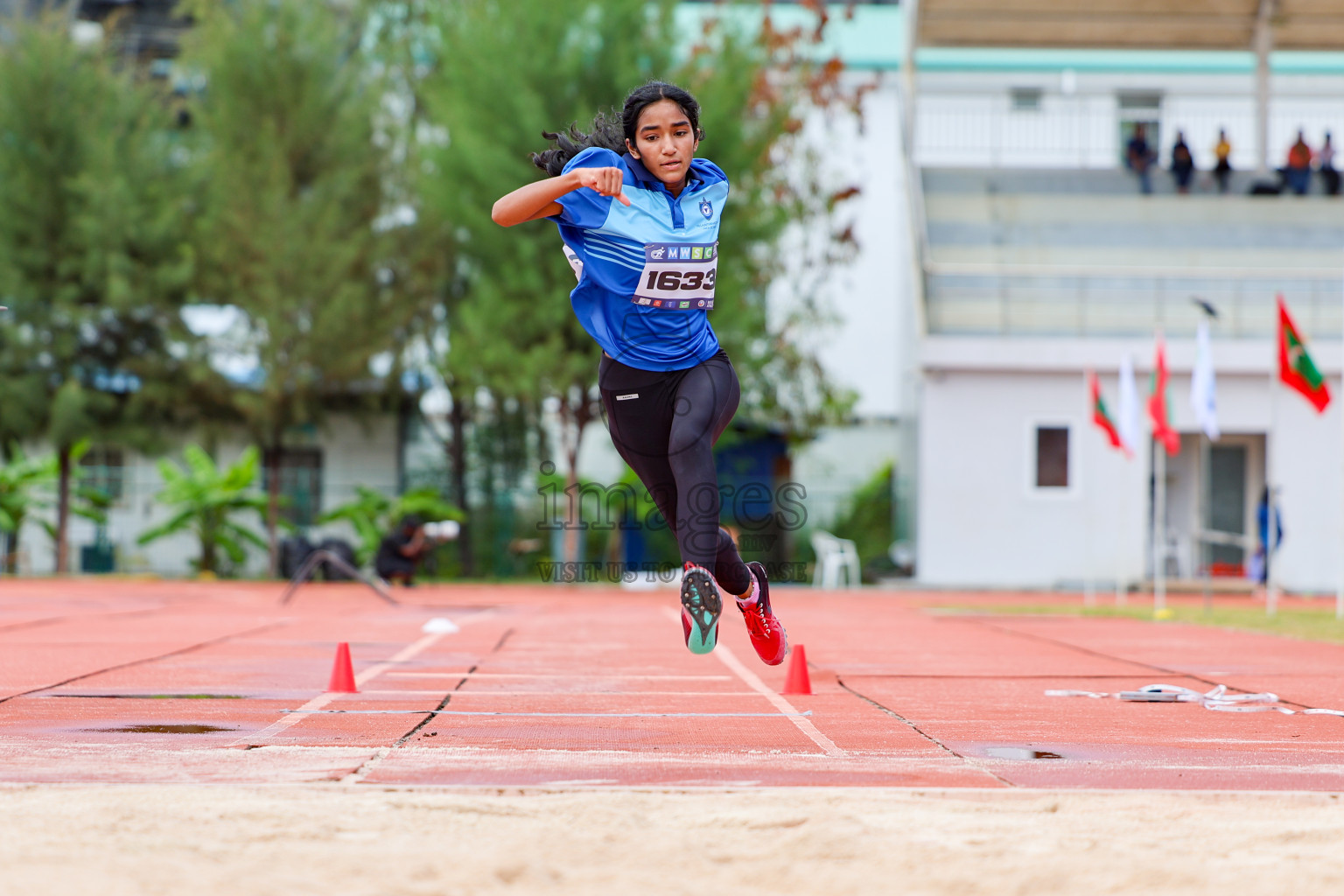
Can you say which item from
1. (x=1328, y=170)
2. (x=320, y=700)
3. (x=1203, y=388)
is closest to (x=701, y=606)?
(x=320, y=700)

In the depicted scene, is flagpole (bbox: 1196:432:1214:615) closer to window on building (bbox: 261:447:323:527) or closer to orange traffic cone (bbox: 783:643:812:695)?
window on building (bbox: 261:447:323:527)

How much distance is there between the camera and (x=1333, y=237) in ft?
83.6

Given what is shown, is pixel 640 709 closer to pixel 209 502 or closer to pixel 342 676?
pixel 342 676

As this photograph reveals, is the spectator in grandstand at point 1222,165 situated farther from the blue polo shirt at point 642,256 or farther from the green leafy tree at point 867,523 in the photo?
the blue polo shirt at point 642,256

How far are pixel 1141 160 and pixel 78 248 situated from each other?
1827cm

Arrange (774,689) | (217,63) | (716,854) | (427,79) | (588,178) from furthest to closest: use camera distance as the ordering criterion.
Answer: (427,79)
(217,63)
(774,689)
(588,178)
(716,854)

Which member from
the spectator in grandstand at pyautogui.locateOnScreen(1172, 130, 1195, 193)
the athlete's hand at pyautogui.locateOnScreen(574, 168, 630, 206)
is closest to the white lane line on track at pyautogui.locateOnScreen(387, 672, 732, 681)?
the athlete's hand at pyautogui.locateOnScreen(574, 168, 630, 206)

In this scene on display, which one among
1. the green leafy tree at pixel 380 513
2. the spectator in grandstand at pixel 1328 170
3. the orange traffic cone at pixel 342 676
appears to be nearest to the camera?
the orange traffic cone at pixel 342 676

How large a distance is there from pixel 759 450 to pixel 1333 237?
10.6m

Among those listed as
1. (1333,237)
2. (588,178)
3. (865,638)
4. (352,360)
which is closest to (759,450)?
(352,360)

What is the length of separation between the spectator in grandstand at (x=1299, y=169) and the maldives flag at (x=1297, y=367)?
1276 centimetres

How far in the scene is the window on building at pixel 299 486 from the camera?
25.6 meters

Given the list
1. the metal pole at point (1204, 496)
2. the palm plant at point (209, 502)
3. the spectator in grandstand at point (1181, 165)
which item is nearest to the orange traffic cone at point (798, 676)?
the palm plant at point (209, 502)

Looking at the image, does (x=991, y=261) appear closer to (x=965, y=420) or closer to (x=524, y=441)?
(x=965, y=420)
